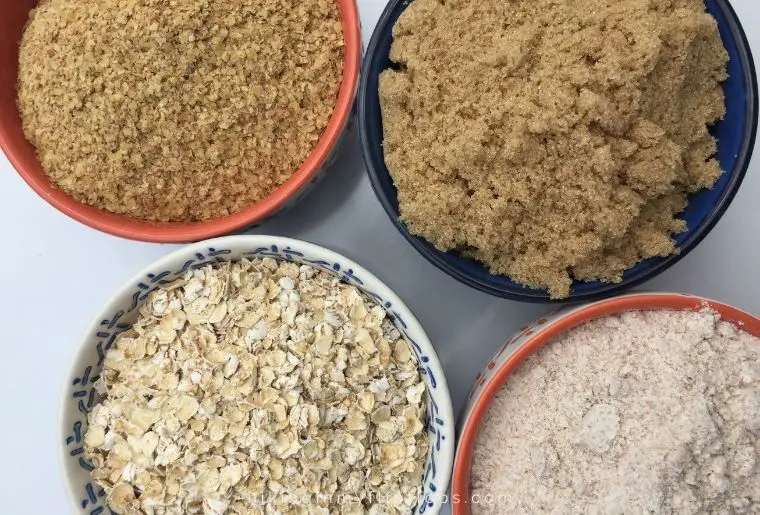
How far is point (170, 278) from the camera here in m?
0.90

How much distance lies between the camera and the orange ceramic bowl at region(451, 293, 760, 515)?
799 mm

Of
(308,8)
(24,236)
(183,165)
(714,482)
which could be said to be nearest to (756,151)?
(714,482)

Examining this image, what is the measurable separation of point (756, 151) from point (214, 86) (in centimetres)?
78

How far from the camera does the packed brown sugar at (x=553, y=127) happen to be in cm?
74

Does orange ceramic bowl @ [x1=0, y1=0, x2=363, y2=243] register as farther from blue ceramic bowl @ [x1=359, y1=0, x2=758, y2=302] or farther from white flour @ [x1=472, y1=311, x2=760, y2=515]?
white flour @ [x1=472, y1=311, x2=760, y2=515]

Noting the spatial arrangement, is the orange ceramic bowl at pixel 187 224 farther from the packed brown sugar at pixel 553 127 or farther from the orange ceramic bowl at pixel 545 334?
the orange ceramic bowl at pixel 545 334

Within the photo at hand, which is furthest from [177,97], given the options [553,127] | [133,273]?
[553,127]

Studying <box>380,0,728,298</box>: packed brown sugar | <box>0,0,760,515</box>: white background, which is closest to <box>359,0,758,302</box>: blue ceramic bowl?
<box>380,0,728,298</box>: packed brown sugar

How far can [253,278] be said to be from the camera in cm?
89

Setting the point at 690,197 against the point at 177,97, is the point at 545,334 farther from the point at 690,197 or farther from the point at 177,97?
the point at 177,97

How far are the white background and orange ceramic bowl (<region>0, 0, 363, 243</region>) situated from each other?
146 millimetres

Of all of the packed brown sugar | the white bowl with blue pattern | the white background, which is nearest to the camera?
the packed brown sugar

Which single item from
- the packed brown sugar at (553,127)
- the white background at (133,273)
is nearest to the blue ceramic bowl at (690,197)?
the packed brown sugar at (553,127)

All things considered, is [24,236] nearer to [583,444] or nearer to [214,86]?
[214,86]
